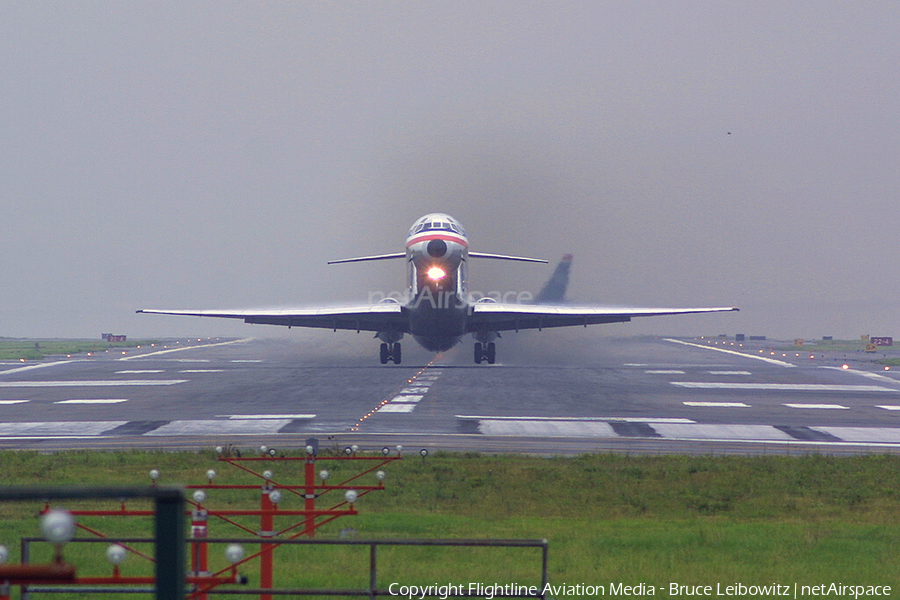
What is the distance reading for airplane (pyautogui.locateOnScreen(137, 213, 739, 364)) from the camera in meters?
53.8

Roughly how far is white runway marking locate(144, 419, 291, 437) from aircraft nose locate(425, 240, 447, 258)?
16683 millimetres

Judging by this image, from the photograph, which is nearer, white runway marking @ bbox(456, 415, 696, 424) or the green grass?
white runway marking @ bbox(456, 415, 696, 424)

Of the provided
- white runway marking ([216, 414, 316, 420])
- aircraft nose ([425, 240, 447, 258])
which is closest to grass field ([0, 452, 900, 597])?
white runway marking ([216, 414, 316, 420])

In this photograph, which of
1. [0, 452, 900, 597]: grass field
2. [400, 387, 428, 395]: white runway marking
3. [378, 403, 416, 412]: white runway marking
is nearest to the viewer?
[0, 452, 900, 597]: grass field

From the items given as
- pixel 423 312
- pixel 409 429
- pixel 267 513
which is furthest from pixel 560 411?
pixel 267 513

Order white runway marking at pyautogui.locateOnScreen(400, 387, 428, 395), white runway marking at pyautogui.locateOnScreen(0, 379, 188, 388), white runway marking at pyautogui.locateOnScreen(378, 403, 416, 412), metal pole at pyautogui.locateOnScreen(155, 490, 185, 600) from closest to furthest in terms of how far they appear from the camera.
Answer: metal pole at pyautogui.locateOnScreen(155, 490, 185, 600) → white runway marking at pyautogui.locateOnScreen(378, 403, 416, 412) → white runway marking at pyautogui.locateOnScreen(400, 387, 428, 395) → white runway marking at pyautogui.locateOnScreen(0, 379, 188, 388)

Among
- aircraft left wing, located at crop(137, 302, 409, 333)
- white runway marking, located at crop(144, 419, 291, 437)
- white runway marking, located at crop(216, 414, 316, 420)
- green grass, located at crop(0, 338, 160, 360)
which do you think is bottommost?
white runway marking, located at crop(144, 419, 291, 437)

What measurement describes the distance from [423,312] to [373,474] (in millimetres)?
31007

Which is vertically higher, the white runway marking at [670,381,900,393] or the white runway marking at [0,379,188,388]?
the white runway marking at [0,379,188,388]

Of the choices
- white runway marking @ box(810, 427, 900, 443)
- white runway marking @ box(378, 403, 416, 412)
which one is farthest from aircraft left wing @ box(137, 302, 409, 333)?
white runway marking @ box(810, 427, 900, 443)

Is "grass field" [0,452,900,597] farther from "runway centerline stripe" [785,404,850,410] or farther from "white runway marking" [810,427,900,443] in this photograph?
"runway centerline stripe" [785,404,850,410]

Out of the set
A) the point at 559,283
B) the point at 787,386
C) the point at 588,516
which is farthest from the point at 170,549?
the point at 559,283

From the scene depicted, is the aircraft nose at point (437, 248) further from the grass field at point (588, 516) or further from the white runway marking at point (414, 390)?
the grass field at point (588, 516)

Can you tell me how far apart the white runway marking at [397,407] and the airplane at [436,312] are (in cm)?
1099
